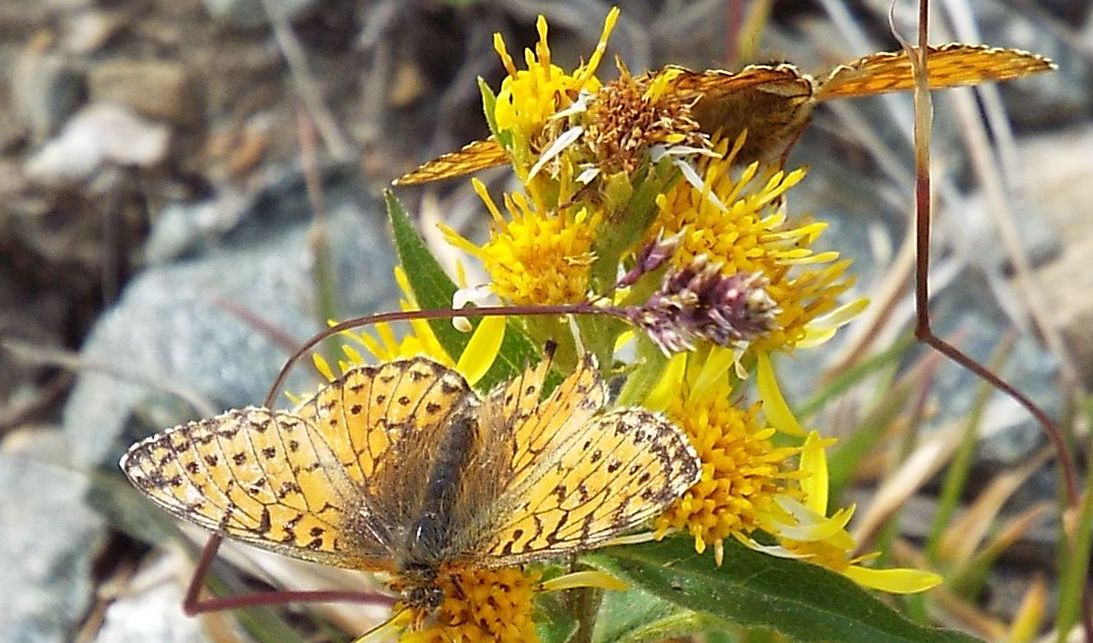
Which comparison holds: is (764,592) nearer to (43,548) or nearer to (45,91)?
(43,548)

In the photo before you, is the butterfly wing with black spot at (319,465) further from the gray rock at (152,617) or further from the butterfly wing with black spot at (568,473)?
the gray rock at (152,617)

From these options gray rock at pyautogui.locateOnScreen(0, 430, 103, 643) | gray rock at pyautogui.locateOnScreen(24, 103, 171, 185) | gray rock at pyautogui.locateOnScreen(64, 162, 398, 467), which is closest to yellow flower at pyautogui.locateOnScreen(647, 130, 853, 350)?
gray rock at pyautogui.locateOnScreen(64, 162, 398, 467)

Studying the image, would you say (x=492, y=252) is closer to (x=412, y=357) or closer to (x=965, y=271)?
(x=412, y=357)

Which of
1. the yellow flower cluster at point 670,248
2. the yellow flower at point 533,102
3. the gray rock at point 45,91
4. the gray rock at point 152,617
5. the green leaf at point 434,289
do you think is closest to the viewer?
the yellow flower cluster at point 670,248

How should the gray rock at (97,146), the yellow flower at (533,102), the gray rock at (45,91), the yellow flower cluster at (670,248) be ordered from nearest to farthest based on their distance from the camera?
the yellow flower cluster at (670,248) < the yellow flower at (533,102) < the gray rock at (97,146) < the gray rock at (45,91)

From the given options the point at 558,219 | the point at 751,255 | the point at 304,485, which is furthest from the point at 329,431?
the point at 751,255

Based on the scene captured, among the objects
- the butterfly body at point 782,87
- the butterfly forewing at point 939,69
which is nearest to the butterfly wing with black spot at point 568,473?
the butterfly body at point 782,87
